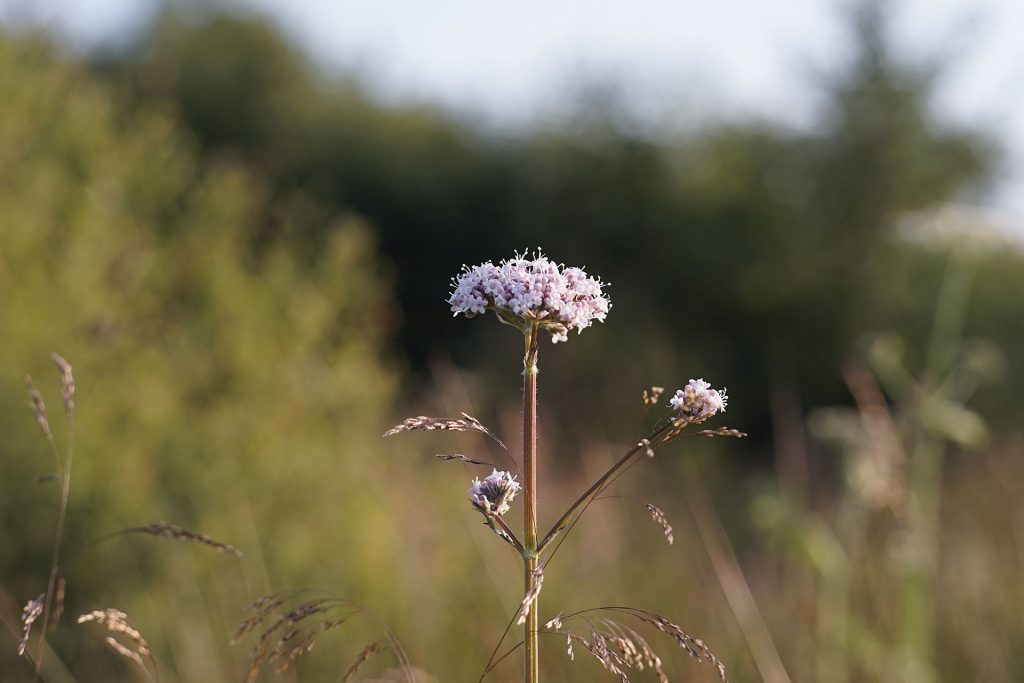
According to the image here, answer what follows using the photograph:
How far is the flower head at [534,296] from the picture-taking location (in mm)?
988

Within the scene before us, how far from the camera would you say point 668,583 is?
13.1 ft

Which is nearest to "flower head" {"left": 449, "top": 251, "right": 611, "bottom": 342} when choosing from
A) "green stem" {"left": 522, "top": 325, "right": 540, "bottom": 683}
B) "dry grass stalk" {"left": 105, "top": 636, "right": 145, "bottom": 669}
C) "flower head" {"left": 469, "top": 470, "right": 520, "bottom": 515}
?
"green stem" {"left": 522, "top": 325, "right": 540, "bottom": 683}

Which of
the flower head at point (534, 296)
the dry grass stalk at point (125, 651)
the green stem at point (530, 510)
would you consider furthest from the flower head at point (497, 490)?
Result: the dry grass stalk at point (125, 651)

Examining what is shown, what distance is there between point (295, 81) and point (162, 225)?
29.8ft

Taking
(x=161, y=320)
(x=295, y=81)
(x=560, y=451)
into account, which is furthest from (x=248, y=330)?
(x=295, y=81)

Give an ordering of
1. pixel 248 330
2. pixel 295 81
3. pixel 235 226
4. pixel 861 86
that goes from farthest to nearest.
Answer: pixel 295 81 → pixel 861 86 → pixel 235 226 → pixel 248 330

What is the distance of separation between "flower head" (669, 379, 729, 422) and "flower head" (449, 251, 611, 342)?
0.11 m

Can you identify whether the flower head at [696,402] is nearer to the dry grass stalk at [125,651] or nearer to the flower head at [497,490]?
the flower head at [497,490]

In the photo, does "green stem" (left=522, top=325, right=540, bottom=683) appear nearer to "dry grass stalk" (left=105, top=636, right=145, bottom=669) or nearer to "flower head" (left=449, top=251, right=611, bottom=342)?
"flower head" (left=449, top=251, right=611, bottom=342)

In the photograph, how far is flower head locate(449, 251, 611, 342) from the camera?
988mm

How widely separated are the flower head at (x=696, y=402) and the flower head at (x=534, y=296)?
0.11 meters

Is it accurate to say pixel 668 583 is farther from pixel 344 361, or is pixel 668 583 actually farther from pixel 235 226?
pixel 235 226

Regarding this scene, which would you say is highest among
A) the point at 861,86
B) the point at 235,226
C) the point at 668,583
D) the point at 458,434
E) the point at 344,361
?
the point at 861,86

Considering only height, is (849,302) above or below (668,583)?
above
